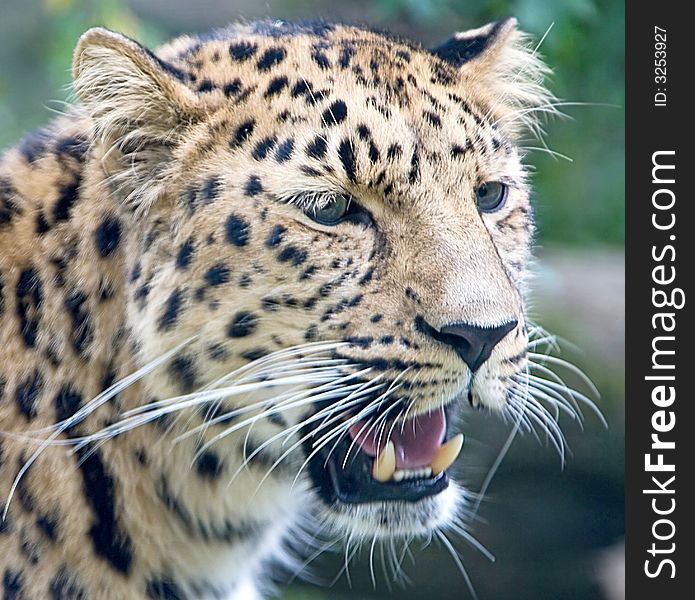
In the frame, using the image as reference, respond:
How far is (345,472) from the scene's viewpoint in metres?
3.70

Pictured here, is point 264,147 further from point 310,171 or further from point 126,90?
point 126,90

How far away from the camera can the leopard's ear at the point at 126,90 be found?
3420 mm

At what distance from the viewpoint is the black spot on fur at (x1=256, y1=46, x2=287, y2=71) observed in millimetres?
3662

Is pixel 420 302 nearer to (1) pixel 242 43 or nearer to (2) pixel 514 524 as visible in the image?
(1) pixel 242 43

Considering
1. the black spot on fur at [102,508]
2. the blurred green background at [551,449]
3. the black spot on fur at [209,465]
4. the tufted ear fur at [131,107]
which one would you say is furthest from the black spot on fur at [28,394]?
the blurred green background at [551,449]

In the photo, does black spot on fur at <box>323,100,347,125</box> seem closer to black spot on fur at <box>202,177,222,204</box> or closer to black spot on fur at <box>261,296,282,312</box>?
black spot on fur at <box>202,177,222,204</box>

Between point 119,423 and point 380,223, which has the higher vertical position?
point 380,223

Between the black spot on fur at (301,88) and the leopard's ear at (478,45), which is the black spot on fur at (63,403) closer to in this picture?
the black spot on fur at (301,88)

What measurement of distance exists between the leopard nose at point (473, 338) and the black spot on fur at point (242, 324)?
0.59 m

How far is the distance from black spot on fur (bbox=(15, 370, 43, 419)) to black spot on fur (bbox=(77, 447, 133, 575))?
0.72 feet

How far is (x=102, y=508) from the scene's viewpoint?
3.66 m
